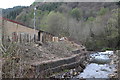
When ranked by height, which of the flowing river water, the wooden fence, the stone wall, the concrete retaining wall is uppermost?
the stone wall

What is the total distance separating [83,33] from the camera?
37.7m

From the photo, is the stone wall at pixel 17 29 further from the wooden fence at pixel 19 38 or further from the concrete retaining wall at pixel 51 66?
the concrete retaining wall at pixel 51 66

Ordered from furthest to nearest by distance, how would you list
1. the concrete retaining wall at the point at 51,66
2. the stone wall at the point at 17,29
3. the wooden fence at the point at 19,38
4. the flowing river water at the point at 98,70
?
the stone wall at the point at 17,29 → the flowing river water at the point at 98,70 → the wooden fence at the point at 19,38 → the concrete retaining wall at the point at 51,66

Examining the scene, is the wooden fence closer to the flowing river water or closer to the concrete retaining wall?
the concrete retaining wall

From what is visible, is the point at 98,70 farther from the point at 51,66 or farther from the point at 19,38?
the point at 19,38

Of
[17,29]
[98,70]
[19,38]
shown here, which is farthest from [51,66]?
[17,29]

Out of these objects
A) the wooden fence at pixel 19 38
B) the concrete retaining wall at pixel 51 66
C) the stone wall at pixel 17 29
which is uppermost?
the stone wall at pixel 17 29

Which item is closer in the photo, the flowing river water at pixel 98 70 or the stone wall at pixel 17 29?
the flowing river water at pixel 98 70

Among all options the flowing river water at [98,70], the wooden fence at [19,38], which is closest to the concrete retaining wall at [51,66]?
the flowing river water at [98,70]

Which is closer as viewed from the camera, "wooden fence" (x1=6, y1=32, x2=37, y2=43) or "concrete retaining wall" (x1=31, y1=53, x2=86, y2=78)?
"concrete retaining wall" (x1=31, y1=53, x2=86, y2=78)

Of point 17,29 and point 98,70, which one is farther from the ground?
point 17,29

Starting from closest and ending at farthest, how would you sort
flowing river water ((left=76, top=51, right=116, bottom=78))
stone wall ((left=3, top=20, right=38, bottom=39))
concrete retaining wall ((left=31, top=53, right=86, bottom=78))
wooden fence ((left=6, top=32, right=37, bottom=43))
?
1. concrete retaining wall ((left=31, top=53, right=86, bottom=78))
2. wooden fence ((left=6, top=32, right=37, bottom=43))
3. flowing river water ((left=76, top=51, right=116, bottom=78))
4. stone wall ((left=3, top=20, right=38, bottom=39))

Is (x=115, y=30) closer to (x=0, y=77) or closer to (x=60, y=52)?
(x=60, y=52)

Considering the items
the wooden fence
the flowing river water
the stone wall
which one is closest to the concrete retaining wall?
the flowing river water
